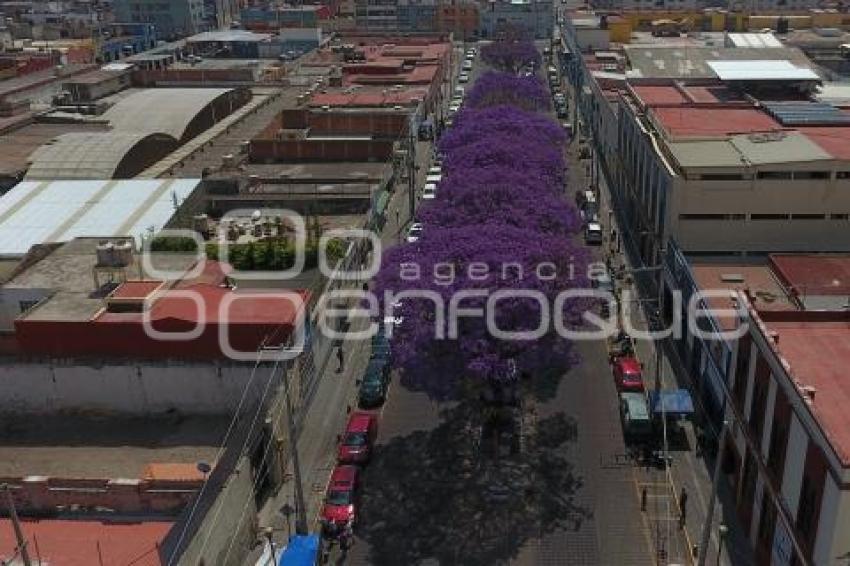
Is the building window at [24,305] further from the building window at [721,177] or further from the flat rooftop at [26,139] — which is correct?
the building window at [721,177]

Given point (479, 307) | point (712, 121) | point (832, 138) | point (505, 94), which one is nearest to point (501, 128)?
point (712, 121)

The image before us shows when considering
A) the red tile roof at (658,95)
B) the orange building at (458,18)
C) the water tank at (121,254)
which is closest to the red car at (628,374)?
the water tank at (121,254)

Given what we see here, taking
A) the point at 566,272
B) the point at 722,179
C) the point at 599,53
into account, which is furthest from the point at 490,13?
the point at 566,272

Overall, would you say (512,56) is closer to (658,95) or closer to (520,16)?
(520,16)

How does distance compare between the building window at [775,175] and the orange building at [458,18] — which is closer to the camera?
the building window at [775,175]

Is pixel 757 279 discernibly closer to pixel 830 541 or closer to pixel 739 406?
pixel 739 406

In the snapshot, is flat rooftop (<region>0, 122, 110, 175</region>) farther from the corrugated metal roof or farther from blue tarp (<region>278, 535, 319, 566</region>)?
blue tarp (<region>278, 535, 319, 566</region>)

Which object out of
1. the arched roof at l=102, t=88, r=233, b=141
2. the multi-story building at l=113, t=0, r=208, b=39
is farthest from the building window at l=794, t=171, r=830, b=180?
the multi-story building at l=113, t=0, r=208, b=39
